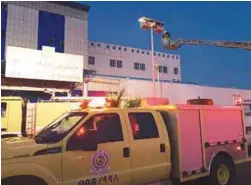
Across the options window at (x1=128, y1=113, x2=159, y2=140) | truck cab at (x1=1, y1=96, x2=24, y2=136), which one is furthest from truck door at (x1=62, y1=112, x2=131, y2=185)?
truck cab at (x1=1, y1=96, x2=24, y2=136)

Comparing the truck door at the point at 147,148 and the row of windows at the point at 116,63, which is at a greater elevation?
the row of windows at the point at 116,63

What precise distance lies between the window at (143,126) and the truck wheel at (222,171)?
1911mm

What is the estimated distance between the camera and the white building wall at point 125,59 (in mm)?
47409

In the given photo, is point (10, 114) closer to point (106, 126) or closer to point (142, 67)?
point (106, 126)

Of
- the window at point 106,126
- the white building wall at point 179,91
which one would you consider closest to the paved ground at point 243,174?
the window at point 106,126

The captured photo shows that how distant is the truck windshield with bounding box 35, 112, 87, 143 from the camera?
5.51 m

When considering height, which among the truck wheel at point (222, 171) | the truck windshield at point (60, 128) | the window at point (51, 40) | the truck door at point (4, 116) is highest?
the window at point (51, 40)

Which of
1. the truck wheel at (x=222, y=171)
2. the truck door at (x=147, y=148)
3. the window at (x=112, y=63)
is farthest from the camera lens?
the window at (x=112, y=63)

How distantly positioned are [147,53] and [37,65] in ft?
97.1

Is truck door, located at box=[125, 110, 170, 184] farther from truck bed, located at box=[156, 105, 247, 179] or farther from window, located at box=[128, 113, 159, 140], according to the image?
truck bed, located at box=[156, 105, 247, 179]

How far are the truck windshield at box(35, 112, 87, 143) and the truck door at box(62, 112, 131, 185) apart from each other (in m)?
0.17

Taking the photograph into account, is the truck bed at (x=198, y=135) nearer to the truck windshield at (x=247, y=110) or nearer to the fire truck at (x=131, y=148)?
the fire truck at (x=131, y=148)

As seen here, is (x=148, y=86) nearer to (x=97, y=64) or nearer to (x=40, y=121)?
(x=97, y=64)

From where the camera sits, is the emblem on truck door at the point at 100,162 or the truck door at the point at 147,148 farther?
the truck door at the point at 147,148
